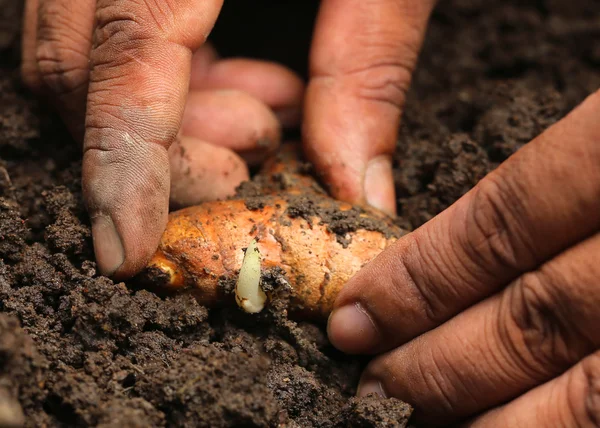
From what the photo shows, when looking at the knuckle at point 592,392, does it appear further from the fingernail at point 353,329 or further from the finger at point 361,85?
A: the finger at point 361,85

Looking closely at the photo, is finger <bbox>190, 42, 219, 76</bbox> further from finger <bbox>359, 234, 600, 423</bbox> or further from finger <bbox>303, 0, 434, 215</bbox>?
finger <bbox>359, 234, 600, 423</bbox>

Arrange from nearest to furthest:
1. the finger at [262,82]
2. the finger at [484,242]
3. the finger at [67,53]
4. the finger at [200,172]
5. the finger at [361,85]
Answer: the finger at [484,242] < the finger at [67,53] < the finger at [200,172] < the finger at [361,85] < the finger at [262,82]

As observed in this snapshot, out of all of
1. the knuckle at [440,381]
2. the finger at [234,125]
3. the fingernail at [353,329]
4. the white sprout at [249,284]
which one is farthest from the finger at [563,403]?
the finger at [234,125]

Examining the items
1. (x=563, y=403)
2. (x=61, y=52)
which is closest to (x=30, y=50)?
(x=61, y=52)

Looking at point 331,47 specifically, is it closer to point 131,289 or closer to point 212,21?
point 212,21

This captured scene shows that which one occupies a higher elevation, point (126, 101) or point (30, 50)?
point (126, 101)

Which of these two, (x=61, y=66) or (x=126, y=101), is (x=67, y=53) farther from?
(x=126, y=101)

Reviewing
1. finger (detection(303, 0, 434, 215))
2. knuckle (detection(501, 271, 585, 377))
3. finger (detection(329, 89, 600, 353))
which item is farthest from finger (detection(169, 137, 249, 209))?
knuckle (detection(501, 271, 585, 377))
